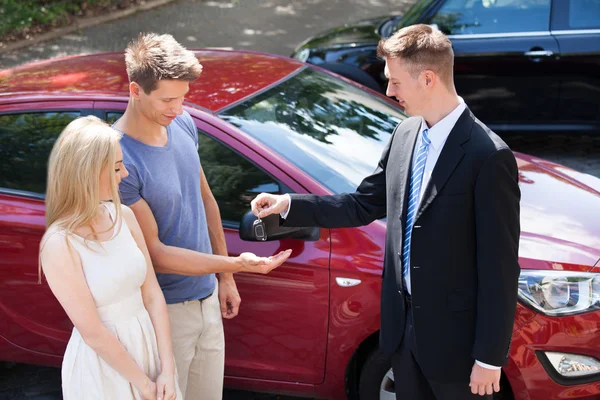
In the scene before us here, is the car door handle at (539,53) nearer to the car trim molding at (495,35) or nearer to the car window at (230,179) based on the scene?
the car trim molding at (495,35)

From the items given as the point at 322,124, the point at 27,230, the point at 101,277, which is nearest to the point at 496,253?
the point at 101,277

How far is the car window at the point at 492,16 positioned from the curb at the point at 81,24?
618 centimetres

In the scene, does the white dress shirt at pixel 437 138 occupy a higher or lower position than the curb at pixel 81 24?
higher

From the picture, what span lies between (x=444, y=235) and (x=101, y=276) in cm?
111

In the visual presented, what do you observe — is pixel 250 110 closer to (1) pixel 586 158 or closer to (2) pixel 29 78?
(2) pixel 29 78

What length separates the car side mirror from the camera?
2961mm

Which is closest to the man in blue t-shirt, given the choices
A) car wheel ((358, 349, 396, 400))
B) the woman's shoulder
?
the woman's shoulder

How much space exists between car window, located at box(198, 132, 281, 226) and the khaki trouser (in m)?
0.44

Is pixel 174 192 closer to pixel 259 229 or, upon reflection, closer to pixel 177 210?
pixel 177 210

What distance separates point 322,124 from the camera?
382 centimetres

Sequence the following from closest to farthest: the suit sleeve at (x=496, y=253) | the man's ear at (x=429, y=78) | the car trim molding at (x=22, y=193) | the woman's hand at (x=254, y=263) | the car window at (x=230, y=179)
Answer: the suit sleeve at (x=496, y=253) → the man's ear at (x=429, y=78) → the woman's hand at (x=254, y=263) → the car window at (x=230, y=179) → the car trim molding at (x=22, y=193)

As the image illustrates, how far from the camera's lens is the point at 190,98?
360 centimetres

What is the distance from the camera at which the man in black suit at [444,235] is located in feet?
7.65

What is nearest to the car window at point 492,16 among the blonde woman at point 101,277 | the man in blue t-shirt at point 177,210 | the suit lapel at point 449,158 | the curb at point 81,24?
the man in blue t-shirt at point 177,210
